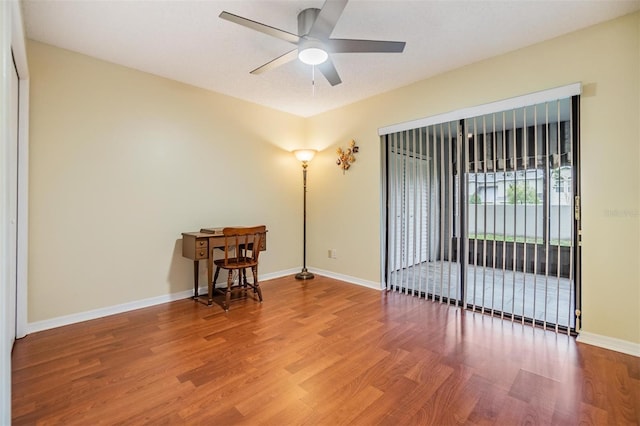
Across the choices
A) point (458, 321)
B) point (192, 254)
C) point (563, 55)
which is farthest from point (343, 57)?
point (458, 321)

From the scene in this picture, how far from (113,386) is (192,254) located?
1.48 meters

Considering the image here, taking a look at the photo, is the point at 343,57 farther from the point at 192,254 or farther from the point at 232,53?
the point at 192,254

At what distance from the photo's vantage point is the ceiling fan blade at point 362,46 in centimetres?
208

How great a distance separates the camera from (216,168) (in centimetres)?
377

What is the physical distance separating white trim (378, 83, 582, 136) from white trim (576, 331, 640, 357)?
74.9 inches

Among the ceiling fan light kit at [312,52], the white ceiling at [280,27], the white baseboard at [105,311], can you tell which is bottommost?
the white baseboard at [105,311]

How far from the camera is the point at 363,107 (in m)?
4.02

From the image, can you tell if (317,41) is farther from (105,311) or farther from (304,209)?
(105,311)

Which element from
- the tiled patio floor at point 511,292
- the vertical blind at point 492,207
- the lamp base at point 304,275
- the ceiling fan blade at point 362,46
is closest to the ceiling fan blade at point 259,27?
the ceiling fan blade at point 362,46

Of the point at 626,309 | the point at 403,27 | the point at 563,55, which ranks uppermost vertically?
the point at 403,27

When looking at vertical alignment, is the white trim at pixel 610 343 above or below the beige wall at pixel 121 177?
below

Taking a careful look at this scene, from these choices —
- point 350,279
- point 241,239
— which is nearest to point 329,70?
point 241,239

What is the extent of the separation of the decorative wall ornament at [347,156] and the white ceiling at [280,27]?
0.95m

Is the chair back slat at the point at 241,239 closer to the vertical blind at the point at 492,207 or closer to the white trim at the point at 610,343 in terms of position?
the vertical blind at the point at 492,207
